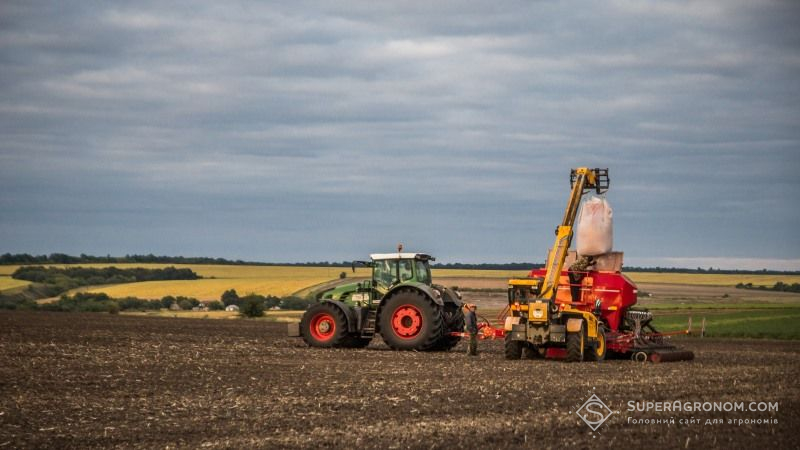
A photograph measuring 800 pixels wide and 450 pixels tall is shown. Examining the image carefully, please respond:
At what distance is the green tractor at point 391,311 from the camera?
29.6m

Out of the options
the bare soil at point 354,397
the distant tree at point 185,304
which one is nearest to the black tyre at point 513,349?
the bare soil at point 354,397

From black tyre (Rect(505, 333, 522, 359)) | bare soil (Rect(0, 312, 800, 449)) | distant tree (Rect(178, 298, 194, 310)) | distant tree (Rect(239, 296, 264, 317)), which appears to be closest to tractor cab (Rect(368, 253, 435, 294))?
bare soil (Rect(0, 312, 800, 449))

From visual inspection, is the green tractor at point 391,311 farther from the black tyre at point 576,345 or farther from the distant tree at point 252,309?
the distant tree at point 252,309

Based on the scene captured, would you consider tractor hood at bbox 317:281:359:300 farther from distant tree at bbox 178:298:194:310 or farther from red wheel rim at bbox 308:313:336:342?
distant tree at bbox 178:298:194:310

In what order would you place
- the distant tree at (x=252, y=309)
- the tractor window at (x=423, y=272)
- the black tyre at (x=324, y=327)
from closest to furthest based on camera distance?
the black tyre at (x=324, y=327) → the tractor window at (x=423, y=272) → the distant tree at (x=252, y=309)

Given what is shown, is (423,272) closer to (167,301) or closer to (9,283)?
(167,301)

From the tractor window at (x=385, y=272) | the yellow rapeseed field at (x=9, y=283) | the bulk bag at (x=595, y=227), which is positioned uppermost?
the bulk bag at (x=595, y=227)

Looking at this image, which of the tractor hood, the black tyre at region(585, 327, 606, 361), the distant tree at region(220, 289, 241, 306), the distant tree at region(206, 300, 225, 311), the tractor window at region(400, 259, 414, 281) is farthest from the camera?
the distant tree at region(220, 289, 241, 306)

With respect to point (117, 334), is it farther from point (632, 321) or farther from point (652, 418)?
point (652, 418)

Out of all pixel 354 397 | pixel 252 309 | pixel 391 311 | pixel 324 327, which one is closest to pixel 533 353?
pixel 391 311

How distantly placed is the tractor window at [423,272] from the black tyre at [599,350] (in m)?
5.77

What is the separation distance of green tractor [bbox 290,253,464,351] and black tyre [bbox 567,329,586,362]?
3898 millimetres

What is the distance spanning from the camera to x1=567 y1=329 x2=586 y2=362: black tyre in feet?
88.5

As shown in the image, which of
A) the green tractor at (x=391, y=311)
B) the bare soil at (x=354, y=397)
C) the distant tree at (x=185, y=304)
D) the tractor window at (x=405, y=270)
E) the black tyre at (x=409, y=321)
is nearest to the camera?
the bare soil at (x=354, y=397)
